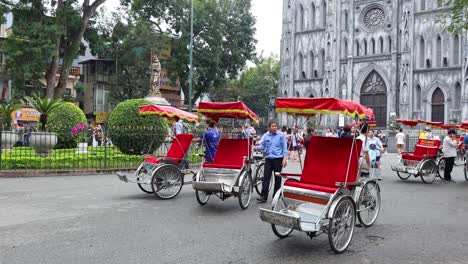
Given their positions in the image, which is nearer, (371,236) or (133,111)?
(371,236)

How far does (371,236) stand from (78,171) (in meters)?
10.5

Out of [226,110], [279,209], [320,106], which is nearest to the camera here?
[279,209]

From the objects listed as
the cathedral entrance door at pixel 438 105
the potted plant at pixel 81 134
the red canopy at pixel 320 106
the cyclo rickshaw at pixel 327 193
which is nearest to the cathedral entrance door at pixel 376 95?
the cathedral entrance door at pixel 438 105

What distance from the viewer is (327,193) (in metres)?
6.25

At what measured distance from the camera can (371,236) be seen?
22.4 ft

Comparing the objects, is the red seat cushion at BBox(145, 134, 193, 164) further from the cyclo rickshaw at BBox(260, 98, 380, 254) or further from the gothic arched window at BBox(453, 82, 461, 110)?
the gothic arched window at BBox(453, 82, 461, 110)

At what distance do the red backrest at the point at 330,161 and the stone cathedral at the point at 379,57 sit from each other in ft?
114

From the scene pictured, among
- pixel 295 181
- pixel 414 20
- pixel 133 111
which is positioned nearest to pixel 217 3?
pixel 414 20

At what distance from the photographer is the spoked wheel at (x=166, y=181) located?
988 centimetres

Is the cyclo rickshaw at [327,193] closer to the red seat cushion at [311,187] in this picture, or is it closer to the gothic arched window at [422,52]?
the red seat cushion at [311,187]

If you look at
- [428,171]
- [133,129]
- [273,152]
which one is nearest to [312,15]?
[133,129]

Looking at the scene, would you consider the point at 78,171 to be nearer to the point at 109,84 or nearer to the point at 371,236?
the point at 371,236

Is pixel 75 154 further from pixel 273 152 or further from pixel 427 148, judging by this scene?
pixel 427 148

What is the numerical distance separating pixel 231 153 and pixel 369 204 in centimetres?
315
